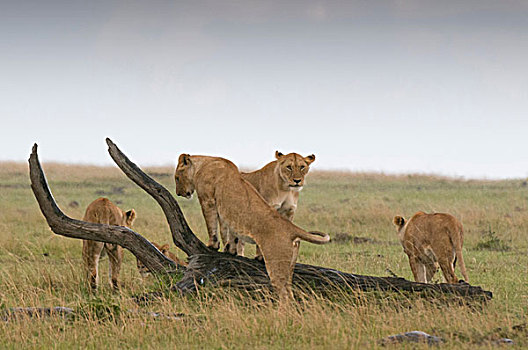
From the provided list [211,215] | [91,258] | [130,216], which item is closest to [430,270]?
[211,215]

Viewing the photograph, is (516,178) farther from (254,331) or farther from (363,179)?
(254,331)

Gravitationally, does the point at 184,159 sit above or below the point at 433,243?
above

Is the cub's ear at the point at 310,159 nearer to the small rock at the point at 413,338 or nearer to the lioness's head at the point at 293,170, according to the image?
the lioness's head at the point at 293,170

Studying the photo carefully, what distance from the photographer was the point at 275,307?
760 centimetres

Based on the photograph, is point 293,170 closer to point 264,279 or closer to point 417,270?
point 264,279

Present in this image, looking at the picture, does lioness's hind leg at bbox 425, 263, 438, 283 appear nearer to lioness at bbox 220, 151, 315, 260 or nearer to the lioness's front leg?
lioness at bbox 220, 151, 315, 260

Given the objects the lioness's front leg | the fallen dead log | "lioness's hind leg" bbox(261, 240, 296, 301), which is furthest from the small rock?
the lioness's front leg

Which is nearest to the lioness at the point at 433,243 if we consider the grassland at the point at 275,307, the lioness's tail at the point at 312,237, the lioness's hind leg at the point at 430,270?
the lioness's hind leg at the point at 430,270

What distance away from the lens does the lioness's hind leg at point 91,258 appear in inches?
375

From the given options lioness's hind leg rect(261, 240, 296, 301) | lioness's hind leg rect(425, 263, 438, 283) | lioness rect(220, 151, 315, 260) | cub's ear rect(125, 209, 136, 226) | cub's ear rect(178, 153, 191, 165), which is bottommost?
lioness's hind leg rect(425, 263, 438, 283)

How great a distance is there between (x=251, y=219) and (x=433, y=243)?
2781 mm

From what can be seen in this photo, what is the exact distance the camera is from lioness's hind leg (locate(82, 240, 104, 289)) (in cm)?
952

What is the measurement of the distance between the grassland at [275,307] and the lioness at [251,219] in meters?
0.43

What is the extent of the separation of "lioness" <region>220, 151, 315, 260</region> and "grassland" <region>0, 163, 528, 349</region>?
29.4 inches
